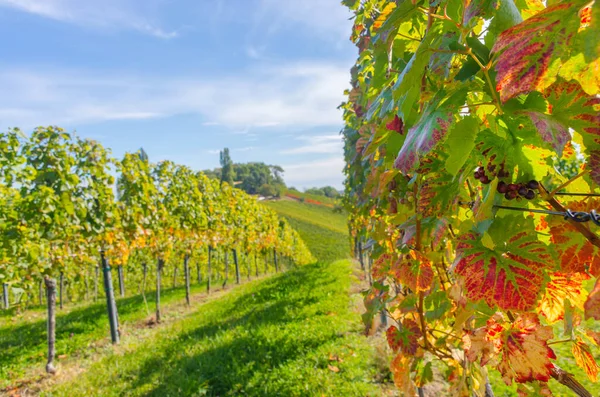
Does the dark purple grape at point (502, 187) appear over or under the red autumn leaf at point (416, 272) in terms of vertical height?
over

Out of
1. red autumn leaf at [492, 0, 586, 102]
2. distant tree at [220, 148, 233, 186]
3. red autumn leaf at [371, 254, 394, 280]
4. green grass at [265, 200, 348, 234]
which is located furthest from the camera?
distant tree at [220, 148, 233, 186]

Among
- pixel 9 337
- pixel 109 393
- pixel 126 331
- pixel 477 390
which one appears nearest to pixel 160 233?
pixel 126 331

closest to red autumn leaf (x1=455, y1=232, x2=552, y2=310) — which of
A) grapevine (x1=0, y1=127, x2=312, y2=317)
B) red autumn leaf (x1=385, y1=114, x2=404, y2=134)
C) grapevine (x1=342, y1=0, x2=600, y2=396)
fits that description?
grapevine (x1=342, y1=0, x2=600, y2=396)

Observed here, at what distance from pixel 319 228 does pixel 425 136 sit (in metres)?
52.3

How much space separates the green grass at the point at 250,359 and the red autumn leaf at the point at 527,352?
362 centimetres

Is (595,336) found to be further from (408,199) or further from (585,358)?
(408,199)

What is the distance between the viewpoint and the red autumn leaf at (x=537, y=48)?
429 mm

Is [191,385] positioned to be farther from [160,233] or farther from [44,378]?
[160,233]

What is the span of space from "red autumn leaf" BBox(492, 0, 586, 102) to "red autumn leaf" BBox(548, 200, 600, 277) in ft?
1.34

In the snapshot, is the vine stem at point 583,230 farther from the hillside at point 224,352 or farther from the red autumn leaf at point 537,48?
the hillside at point 224,352

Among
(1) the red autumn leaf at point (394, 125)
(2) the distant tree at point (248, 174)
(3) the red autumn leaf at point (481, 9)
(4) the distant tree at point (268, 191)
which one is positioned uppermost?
(2) the distant tree at point (248, 174)

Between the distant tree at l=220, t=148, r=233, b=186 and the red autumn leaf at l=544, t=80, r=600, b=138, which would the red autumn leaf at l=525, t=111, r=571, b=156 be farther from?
the distant tree at l=220, t=148, r=233, b=186

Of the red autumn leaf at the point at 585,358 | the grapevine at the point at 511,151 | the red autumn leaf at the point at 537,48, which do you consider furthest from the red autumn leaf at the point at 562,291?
the red autumn leaf at the point at 537,48

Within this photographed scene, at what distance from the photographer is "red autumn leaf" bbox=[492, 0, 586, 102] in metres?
0.43
